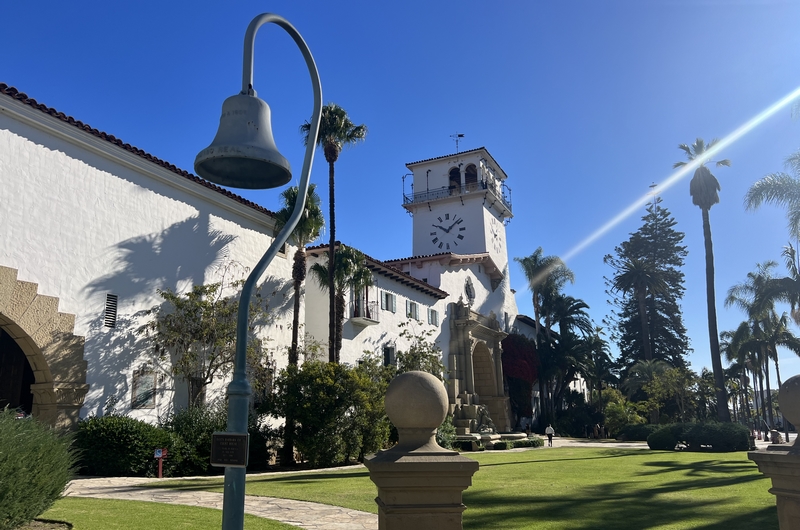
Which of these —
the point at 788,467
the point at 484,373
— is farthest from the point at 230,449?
the point at 484,373

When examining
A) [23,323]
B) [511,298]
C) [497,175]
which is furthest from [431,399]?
[497,175]

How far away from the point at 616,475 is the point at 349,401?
8517mm

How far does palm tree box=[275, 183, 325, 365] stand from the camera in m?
21.4

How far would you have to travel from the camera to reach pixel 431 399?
189 inches

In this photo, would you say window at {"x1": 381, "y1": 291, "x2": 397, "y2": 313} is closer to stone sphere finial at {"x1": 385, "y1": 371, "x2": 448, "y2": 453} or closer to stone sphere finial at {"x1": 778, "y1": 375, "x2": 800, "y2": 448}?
stone sphere finial at {"x1": 778, "y1": 375, "x2": 800, "y2": 448}

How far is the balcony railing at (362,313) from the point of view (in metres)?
26.9

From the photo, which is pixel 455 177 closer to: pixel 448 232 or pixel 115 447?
pixel 448 232

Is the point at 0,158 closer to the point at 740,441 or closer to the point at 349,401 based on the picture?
the point at 349,401

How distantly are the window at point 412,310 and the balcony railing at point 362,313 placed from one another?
434cm

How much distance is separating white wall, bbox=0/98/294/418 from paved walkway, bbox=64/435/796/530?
11.0 feet

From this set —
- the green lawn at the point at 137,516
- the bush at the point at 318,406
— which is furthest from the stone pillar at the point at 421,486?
the bush at the point at 318,406

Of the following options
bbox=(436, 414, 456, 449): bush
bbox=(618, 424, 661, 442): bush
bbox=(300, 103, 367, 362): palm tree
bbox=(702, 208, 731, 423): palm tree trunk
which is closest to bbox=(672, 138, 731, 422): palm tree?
bbox=(702, 208, 731, 423): palm tree trunk

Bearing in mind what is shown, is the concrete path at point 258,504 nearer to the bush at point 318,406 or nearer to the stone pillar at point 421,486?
the stone pillar at point 421,486

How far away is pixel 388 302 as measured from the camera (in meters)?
30.3
